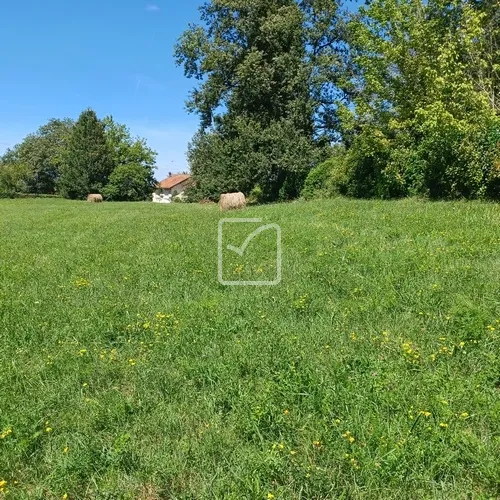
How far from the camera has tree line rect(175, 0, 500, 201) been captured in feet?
42.7

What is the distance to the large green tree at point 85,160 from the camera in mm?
46031

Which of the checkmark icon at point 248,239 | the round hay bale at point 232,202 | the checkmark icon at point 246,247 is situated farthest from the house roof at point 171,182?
the checkmark icon at point 248,239

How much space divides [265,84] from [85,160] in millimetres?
29714

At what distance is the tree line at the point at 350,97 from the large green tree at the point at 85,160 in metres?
20.4

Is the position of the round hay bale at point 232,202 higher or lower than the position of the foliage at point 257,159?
lower

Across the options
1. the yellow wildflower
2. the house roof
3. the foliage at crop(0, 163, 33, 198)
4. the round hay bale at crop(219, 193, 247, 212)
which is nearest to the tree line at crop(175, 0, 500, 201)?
the round hay bale at crop(219, 193, 247, 212)

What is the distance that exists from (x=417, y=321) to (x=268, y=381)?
1.81 meters

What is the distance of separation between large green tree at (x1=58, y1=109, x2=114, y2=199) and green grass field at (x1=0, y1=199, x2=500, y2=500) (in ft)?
140

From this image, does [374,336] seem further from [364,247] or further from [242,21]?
[242,21]

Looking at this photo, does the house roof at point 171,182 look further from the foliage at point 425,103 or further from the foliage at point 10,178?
the foliage at point 425,103

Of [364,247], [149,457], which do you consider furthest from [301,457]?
[364,247]

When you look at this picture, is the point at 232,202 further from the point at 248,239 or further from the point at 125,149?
the point at 125,149

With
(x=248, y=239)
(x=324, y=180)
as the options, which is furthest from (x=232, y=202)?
(x=248, y=239)

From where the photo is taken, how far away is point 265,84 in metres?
23.1
